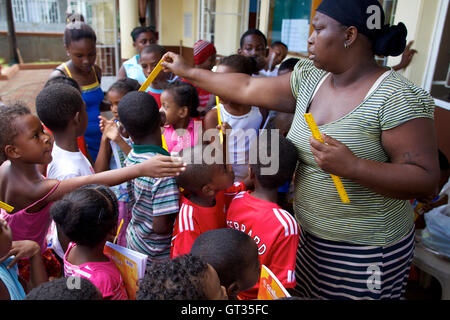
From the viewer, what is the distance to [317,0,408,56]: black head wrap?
1.43 metres

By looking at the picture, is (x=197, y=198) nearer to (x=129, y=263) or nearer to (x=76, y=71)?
(x=129, y=263)

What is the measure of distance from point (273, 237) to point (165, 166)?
0.59 meters

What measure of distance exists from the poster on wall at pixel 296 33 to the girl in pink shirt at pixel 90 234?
4.99 metres

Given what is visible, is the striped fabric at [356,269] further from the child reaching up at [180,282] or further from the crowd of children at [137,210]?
the child reaching up at [180,282]

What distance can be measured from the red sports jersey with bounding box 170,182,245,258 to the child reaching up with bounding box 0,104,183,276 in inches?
11.4

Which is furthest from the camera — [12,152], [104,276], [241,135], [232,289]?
[241,135]

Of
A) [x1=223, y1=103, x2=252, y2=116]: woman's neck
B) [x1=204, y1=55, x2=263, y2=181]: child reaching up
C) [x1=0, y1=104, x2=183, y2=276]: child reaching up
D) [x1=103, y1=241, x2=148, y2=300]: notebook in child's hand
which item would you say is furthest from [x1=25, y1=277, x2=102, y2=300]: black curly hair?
[x1=223, y1=103, x2=252, y2=116]: woman's neck

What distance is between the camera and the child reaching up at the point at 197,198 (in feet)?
5.57

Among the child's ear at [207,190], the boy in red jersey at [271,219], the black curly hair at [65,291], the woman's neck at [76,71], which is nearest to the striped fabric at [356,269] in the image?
the boy in red jersey at [271,219]

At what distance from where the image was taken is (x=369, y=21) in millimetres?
1451

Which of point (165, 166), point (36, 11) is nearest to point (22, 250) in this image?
point (165, 166)

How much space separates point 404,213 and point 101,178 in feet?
4.79
